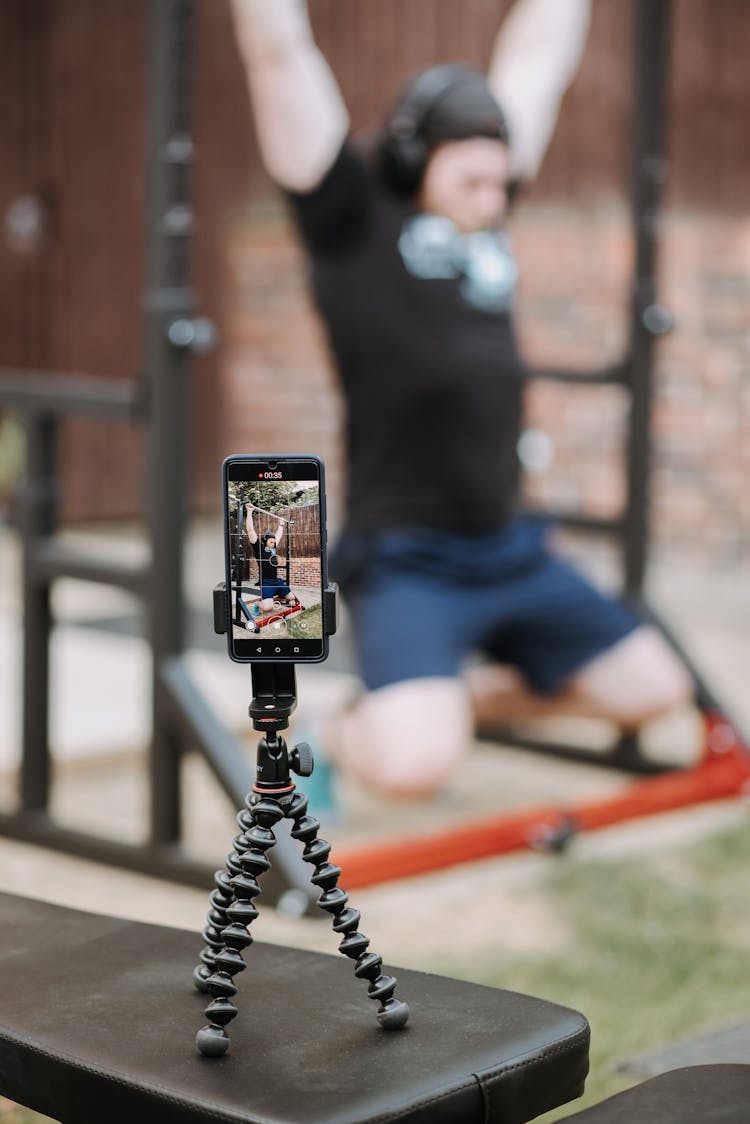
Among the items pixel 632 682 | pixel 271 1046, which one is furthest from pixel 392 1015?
pixel 632 682

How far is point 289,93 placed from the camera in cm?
318

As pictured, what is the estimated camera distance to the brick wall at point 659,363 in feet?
20.9

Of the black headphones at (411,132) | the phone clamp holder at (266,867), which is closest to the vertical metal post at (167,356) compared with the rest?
the black headphones at (411,132)

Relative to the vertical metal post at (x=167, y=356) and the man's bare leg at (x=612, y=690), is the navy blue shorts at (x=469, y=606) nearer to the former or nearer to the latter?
the man's bare leg at (x=612, y=690)

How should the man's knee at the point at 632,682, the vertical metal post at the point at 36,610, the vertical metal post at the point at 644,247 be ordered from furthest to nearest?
the vertical metal post at the point at 644,247, the man's knee at the point at 632,682, the vertical metal post at the point at 36,610

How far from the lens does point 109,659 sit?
4.98 metres

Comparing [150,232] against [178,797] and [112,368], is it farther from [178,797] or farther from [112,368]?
[112,368]

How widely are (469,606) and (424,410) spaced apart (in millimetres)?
380

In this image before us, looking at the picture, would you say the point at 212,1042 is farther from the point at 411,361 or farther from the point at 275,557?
the point at 411,361

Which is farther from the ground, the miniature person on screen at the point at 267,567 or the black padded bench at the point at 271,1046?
the miniature person on screen at the point at 267,567

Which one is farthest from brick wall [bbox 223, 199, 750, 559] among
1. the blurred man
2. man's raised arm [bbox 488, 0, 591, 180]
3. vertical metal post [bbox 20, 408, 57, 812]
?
vertical metal post [bbox 20, 408, 57, 812]

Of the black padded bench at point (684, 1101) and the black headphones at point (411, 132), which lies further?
the black headphones at point (411, 132)

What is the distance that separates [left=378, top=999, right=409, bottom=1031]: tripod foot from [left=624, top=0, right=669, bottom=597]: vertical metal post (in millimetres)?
2658

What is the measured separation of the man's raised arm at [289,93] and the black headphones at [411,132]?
16 centimetres
